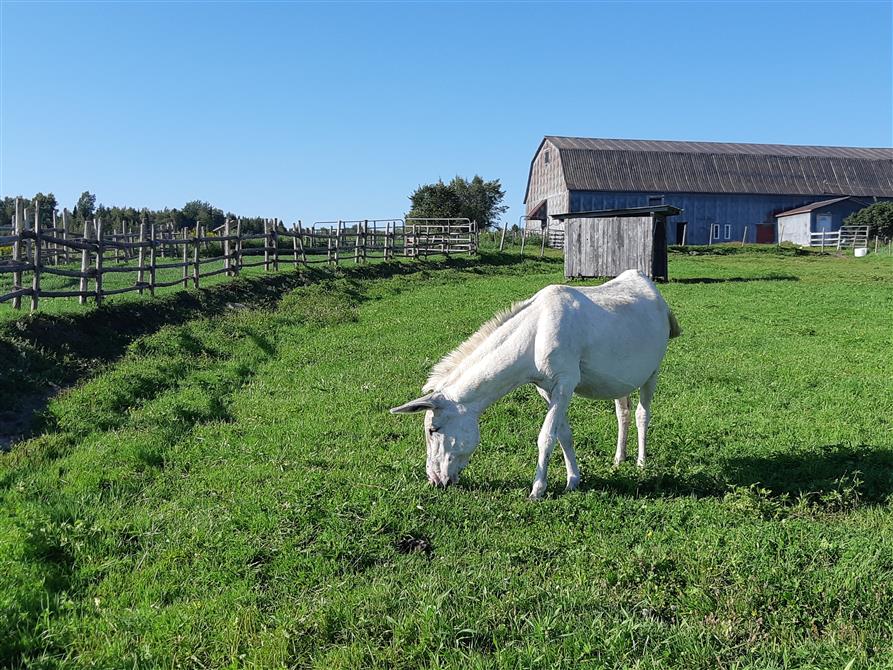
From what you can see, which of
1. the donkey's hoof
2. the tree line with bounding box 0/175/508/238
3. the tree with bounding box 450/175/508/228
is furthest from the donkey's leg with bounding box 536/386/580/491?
the tree with bounding box 450/175/508/228

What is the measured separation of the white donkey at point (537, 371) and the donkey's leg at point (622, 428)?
562 millimetres

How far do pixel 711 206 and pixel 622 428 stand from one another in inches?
1981

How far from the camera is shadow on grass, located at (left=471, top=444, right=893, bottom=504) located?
573 centimetres

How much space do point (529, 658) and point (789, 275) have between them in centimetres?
2819

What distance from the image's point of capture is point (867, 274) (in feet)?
92.3

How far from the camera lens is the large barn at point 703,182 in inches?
2023

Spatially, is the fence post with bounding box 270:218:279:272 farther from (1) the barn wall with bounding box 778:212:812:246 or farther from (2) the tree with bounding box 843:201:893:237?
(2) the tree with bounding box 843:201:893:237

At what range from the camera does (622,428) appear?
22.3ft

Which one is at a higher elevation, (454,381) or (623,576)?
(454,381)

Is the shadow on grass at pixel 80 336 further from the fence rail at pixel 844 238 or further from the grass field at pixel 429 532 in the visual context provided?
the fence rail at pixel 844 238

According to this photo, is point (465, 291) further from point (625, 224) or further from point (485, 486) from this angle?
point (485, 486)

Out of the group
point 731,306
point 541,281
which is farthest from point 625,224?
point 731,306

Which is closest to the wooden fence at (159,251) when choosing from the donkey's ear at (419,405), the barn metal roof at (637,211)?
the barn metal roof at (637,211)

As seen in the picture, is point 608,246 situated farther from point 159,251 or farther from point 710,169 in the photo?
point 710,169
